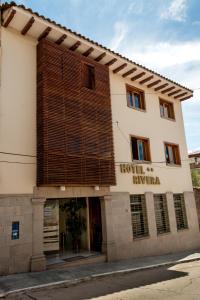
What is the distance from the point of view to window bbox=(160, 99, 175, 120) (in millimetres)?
16630

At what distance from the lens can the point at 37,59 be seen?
10672 millimetres

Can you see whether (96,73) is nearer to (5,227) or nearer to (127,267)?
(5,227)

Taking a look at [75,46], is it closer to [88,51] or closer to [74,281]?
[88,51]

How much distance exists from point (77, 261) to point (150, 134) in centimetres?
802

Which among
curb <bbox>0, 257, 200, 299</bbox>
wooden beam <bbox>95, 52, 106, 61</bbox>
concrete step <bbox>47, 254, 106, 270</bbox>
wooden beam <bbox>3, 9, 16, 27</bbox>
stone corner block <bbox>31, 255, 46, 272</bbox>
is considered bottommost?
curb <bbox>0, 257, 200, 299</bbox>

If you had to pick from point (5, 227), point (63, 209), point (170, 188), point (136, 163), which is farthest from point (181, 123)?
point (5, 227)

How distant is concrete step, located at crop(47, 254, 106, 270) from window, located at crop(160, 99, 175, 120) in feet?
31.7

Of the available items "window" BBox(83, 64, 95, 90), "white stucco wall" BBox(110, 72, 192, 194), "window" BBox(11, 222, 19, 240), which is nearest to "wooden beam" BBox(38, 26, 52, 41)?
"window" BBox(83, 64, 95, 90)

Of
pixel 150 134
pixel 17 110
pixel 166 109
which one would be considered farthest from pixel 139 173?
pixel 17 110

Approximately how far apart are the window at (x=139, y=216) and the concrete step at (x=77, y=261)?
243 centimetres

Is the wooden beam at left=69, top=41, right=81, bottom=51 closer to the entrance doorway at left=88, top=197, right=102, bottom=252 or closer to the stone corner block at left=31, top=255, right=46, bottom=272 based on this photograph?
the entrance doorway at left=88, top=197, right=102, bottom=252

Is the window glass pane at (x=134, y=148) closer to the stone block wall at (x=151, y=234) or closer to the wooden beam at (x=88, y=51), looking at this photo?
the stone block wall at (x=151, y=234)

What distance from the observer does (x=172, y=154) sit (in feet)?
53.3

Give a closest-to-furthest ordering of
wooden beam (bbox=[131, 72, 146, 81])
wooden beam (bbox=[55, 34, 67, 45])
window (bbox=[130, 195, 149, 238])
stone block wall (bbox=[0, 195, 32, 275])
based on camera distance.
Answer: stone block wall (bbox=[0, 195, 32, 275]), wooden beam (bbox=[55, 34, 67, 45]), window (bbox=[130, 195, 149, 238]), wooden beam (bbox=[131, 72, 146, 81])
